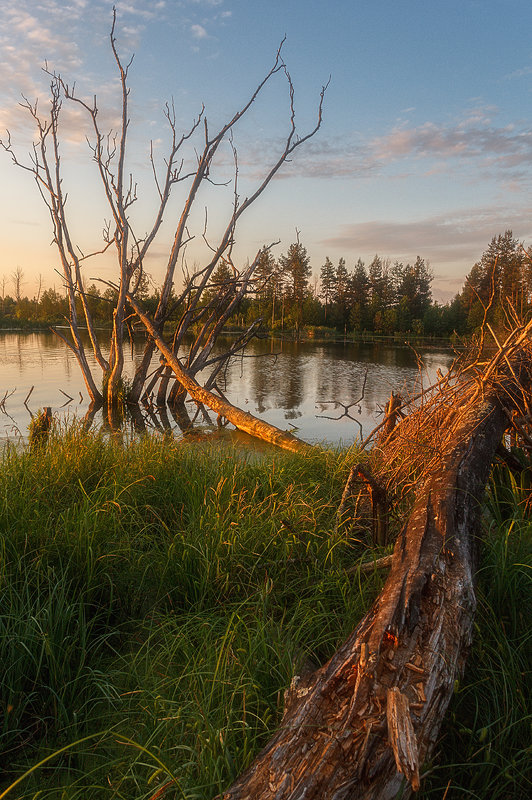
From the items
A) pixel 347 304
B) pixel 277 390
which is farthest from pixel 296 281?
pixel 277 390

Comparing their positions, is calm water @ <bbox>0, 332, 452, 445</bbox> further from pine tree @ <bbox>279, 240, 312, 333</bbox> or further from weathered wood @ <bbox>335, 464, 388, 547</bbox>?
pine tree @ <bbox>279, 240, 312, 333</bbox>

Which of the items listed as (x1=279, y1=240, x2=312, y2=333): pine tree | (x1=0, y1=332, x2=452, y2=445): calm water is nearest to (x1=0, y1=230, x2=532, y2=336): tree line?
(x1=279, y1=240, x2=312, y2=333): pine tree

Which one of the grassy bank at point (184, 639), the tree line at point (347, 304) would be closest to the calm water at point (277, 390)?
the grassy bank at point (184, 639)

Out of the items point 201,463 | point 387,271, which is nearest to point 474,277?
point 387,271

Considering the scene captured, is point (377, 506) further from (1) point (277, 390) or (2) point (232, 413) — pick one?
(1) point (277, 390)

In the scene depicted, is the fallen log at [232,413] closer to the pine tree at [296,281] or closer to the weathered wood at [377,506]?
the weathered wood at [377,506]

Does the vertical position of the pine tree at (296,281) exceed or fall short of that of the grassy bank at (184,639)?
it exceeds it

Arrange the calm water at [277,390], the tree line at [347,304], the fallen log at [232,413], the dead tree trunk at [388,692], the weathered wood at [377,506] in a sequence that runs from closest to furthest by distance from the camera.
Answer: the dead tree trunk at [388,692], the weathered wood at [377,506], the fallen log at [232,413], the calm water at [277,390], the tree line at [347,304]

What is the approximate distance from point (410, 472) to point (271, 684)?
6.62ft

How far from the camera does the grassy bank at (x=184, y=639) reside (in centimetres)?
178

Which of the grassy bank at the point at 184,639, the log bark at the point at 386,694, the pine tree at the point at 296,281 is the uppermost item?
the pine tree at the point at 296,281

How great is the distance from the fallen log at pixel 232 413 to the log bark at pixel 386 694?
3.61 metres

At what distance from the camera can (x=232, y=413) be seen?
8461mm

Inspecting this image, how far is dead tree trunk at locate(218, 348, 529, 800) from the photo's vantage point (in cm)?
135
